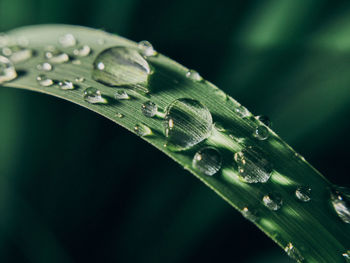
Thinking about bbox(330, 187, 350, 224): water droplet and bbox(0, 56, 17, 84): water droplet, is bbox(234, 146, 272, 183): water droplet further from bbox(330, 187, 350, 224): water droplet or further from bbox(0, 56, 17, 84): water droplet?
bbox(0, 56, 17, 84): water droplet

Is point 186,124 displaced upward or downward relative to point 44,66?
upward

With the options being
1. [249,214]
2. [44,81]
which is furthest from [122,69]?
[249,214]

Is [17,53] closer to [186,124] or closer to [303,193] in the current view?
[186,124]

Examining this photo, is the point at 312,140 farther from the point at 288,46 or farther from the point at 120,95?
the point at 120,95

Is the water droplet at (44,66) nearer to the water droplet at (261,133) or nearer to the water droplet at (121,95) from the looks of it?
the water droplet at (121,95)

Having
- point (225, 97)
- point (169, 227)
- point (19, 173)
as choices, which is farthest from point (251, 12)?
point (19, 173)

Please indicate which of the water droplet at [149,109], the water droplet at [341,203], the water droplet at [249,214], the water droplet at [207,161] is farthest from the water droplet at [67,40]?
the water droplet at [341,203]
